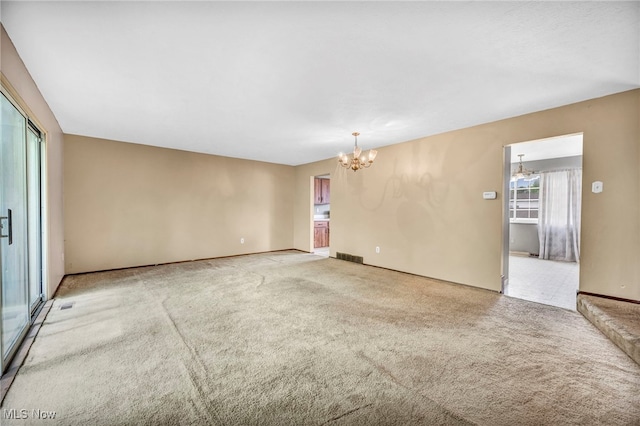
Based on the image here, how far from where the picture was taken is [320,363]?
2.02 meters

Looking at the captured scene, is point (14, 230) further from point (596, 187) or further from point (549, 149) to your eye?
point (549, 149)

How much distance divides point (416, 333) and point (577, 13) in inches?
107

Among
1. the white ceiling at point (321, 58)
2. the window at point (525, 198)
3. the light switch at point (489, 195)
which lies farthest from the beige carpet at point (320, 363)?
the window at point (525, 198)

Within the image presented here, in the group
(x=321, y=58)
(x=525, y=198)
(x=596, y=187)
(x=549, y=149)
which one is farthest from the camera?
(x=525, y=198)

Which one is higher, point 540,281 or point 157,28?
point 157,28

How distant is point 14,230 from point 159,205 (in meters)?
3.19

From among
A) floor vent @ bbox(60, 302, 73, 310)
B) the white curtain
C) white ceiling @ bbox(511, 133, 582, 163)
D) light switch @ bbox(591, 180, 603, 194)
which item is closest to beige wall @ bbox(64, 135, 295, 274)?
floor vent @ bbox(60, 302, 73, 310)

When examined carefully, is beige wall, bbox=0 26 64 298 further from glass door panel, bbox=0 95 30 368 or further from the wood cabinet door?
the wood cabinet door

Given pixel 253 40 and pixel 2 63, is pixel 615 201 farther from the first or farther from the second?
pixel 2 63

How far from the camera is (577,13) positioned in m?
1.71

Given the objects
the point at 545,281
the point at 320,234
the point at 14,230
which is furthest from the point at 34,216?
the point at 545,281

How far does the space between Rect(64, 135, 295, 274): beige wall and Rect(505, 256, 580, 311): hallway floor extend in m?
5.51

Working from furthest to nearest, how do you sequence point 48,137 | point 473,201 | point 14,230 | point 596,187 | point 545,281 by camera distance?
point 545,281, point 473,201, point 48,137, point 596,187, point 14,230

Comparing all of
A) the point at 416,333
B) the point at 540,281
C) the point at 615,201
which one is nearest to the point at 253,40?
the point at 416,333
